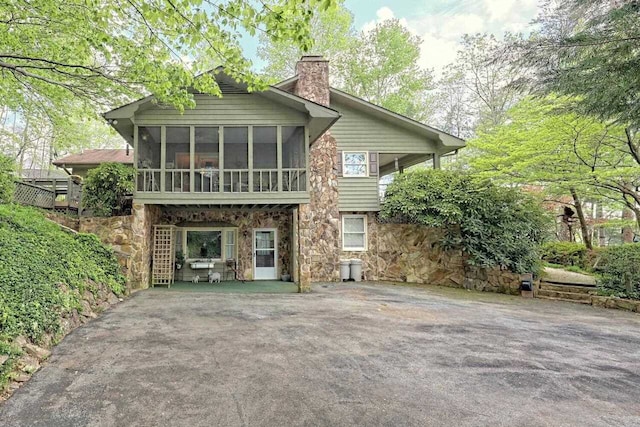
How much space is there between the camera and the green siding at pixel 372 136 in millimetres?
12609

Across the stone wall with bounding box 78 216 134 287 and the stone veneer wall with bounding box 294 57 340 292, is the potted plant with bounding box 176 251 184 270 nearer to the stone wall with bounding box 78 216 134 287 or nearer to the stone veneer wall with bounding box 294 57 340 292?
the stone wall with bounding box 78 216 134 287

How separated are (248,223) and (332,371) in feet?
28.7

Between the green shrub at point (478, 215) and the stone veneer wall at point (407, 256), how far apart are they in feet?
2.45

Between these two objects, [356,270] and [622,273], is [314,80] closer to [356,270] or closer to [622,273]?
[356,270]

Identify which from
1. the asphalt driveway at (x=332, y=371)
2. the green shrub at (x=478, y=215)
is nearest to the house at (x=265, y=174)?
the green shrub at (x=478, y=215)

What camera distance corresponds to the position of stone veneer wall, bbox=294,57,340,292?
12117mm

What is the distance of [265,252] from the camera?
1211cm

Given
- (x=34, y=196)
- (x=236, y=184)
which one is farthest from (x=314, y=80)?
(x=34, y=196)

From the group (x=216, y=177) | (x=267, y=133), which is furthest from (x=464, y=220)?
(x=216, y=177)

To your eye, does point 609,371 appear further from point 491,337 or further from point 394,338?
point 394,338

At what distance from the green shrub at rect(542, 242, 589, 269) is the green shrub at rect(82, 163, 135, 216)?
1447cm

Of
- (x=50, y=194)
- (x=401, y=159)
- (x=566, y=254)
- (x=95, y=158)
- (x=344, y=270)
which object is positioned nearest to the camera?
(x=50, y=194)

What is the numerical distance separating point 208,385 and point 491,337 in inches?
167

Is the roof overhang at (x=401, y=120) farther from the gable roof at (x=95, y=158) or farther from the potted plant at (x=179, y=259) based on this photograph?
the gable roof at (x=95, y=158)
